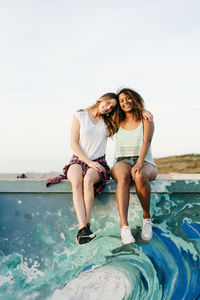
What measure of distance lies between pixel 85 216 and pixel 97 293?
81 centimetres

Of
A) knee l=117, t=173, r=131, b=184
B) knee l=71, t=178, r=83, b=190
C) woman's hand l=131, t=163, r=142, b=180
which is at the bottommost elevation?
knee l=71, t=178, r=83, b=190

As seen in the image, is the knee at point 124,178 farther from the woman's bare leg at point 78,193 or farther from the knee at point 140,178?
the woman's bare leg at point 78,193

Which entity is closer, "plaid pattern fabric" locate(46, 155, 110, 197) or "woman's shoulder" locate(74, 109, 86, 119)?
"plaid pattern fabric" locate(46, 155, 110, 197)

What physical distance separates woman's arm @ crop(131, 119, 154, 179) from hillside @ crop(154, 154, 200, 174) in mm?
4510

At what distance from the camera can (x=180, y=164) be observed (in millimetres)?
7895

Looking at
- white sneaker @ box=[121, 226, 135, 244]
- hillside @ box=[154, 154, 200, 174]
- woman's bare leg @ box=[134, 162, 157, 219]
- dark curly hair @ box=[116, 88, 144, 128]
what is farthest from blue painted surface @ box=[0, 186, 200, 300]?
hillside @ box=[154, 154, 200, 174]

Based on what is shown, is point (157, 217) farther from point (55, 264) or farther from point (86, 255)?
point (55, 264)

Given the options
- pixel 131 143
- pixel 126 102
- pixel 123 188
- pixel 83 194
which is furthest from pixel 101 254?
pixel 126 102

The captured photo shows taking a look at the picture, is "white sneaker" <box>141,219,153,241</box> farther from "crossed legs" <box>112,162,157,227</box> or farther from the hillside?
the hillside

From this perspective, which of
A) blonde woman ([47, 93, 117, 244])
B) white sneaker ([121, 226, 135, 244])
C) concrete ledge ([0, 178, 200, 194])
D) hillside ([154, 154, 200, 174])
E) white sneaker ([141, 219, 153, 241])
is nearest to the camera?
white sneaker ([121, 226, 135, 244])

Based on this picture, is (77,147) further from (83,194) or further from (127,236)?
(127,236)

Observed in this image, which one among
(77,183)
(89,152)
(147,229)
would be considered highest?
(89,152)

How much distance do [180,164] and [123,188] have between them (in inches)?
213

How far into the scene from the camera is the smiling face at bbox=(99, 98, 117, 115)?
3.14 m
